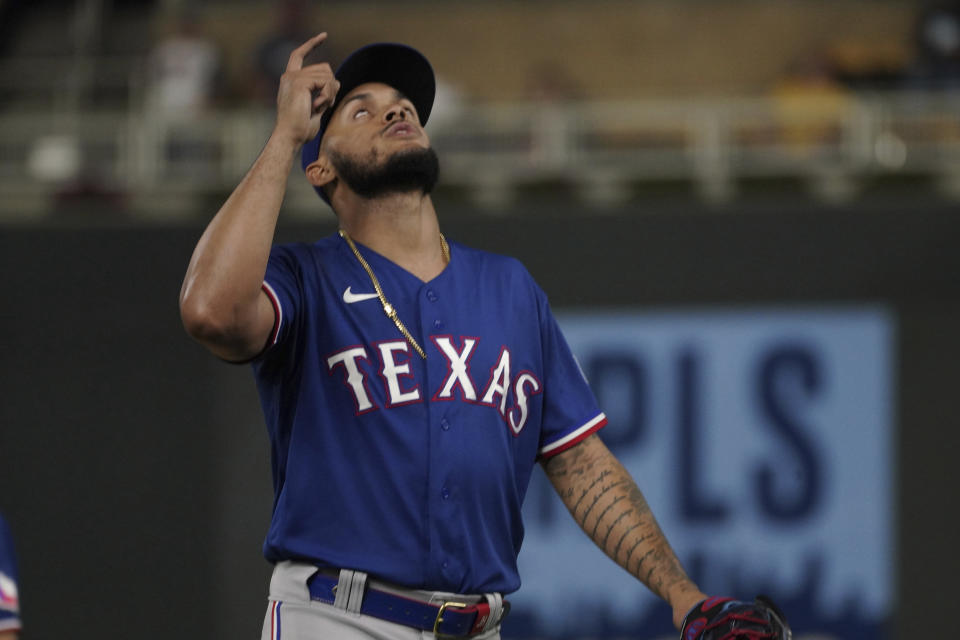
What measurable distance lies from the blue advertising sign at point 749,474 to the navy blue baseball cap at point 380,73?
337 centimetres

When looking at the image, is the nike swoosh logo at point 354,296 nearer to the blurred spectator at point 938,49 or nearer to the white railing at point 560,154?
the white railing at point 560,154

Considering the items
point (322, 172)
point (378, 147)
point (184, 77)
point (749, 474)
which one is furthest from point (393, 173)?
point (184, 77)

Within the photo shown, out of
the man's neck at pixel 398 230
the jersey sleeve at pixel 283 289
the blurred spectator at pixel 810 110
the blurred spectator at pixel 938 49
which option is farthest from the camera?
the blurred spectator at pixel 938 49

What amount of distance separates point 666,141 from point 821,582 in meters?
4.48

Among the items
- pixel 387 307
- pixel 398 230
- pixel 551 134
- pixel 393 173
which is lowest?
pixel 387 307

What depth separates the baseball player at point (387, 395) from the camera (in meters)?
2.66

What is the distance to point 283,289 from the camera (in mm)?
2709

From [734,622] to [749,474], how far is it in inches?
155

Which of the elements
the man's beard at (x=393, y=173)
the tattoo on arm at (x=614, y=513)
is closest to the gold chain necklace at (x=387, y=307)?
the man's beard at (x=393, y=173)

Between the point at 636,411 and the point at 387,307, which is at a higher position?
the point at 387,307

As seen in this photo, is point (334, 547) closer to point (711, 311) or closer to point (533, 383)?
point (533, 383)

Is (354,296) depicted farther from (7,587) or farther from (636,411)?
(636,411)

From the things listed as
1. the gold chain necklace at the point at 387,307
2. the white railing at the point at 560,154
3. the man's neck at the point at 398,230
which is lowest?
the gold chain necklace at the point at 387,307

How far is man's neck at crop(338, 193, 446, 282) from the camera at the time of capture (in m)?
2.94
